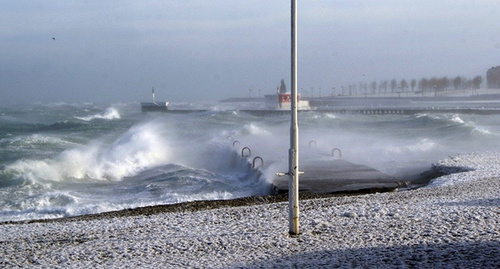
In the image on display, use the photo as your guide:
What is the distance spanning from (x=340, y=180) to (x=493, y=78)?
128 meters

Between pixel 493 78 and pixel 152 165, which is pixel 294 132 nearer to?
pixel 152 165

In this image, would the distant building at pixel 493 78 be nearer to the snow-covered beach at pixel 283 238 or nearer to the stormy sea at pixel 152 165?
the stormy sea at pixel 152 165

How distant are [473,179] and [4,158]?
846 inches

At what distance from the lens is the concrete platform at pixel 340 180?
16.1 meters

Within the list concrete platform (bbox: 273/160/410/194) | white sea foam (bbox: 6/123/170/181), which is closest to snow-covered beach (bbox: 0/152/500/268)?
concrete platform (bbox: 273/160/410/194)

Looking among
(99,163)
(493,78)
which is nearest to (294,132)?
(99,163)

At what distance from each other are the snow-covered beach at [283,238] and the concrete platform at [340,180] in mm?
3883

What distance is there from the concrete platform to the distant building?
123512mm

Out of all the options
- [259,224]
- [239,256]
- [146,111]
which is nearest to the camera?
[239,256]

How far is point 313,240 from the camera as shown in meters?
8.20

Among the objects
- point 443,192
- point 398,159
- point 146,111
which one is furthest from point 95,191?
point 146,111

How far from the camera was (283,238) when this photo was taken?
27.6 feet

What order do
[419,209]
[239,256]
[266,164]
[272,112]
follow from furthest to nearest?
[272,112], [266,164], [419,209], [239,256]

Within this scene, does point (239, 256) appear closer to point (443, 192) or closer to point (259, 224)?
point (259, 224)
